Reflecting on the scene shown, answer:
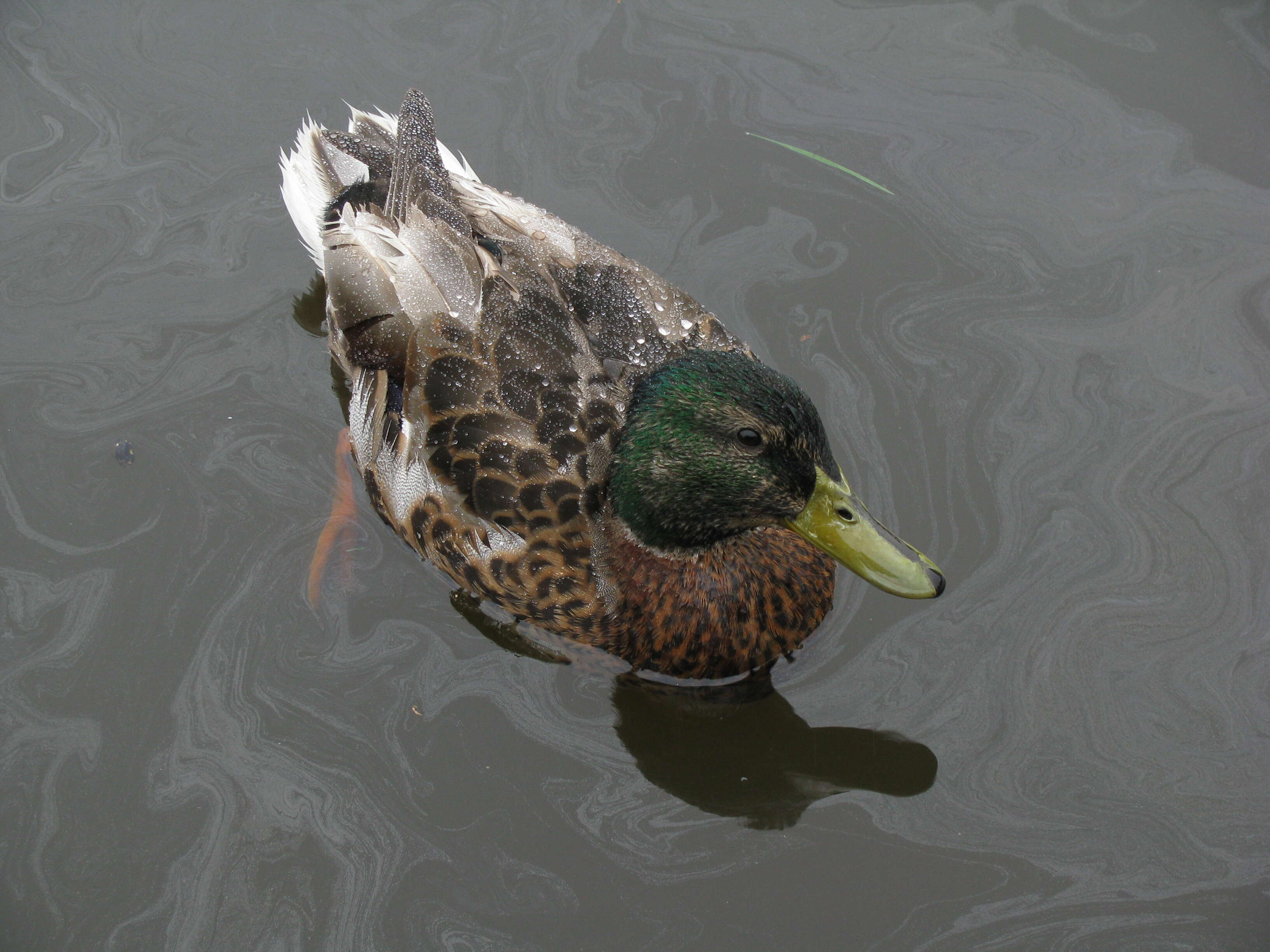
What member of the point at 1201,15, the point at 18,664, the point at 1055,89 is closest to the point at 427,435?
the point at 18,664

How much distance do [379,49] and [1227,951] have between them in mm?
5543

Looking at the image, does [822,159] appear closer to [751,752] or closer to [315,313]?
[315,313]

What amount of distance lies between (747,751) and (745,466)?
40.4 inches

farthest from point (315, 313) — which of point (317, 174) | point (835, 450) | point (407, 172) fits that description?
point (835, 450)

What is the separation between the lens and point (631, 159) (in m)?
5.74

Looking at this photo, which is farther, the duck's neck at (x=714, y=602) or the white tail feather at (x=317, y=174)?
the white tail feather at (x=317, y=174)

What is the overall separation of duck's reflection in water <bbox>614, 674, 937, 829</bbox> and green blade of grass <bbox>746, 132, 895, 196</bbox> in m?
2.70

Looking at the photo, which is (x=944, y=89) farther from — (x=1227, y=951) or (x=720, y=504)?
(x=1227, y=951)

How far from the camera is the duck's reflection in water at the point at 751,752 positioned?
3824 millimetres

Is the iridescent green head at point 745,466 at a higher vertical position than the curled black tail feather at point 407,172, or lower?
lower

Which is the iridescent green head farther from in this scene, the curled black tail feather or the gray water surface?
the curled black tail feather

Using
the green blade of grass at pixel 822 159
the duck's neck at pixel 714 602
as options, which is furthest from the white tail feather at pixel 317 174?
the duck's neck at pixel 714 602

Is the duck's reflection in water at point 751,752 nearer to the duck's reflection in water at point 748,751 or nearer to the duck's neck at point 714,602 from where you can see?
the duck's reflection in water at point 748,751

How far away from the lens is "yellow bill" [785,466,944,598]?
3605 mm
